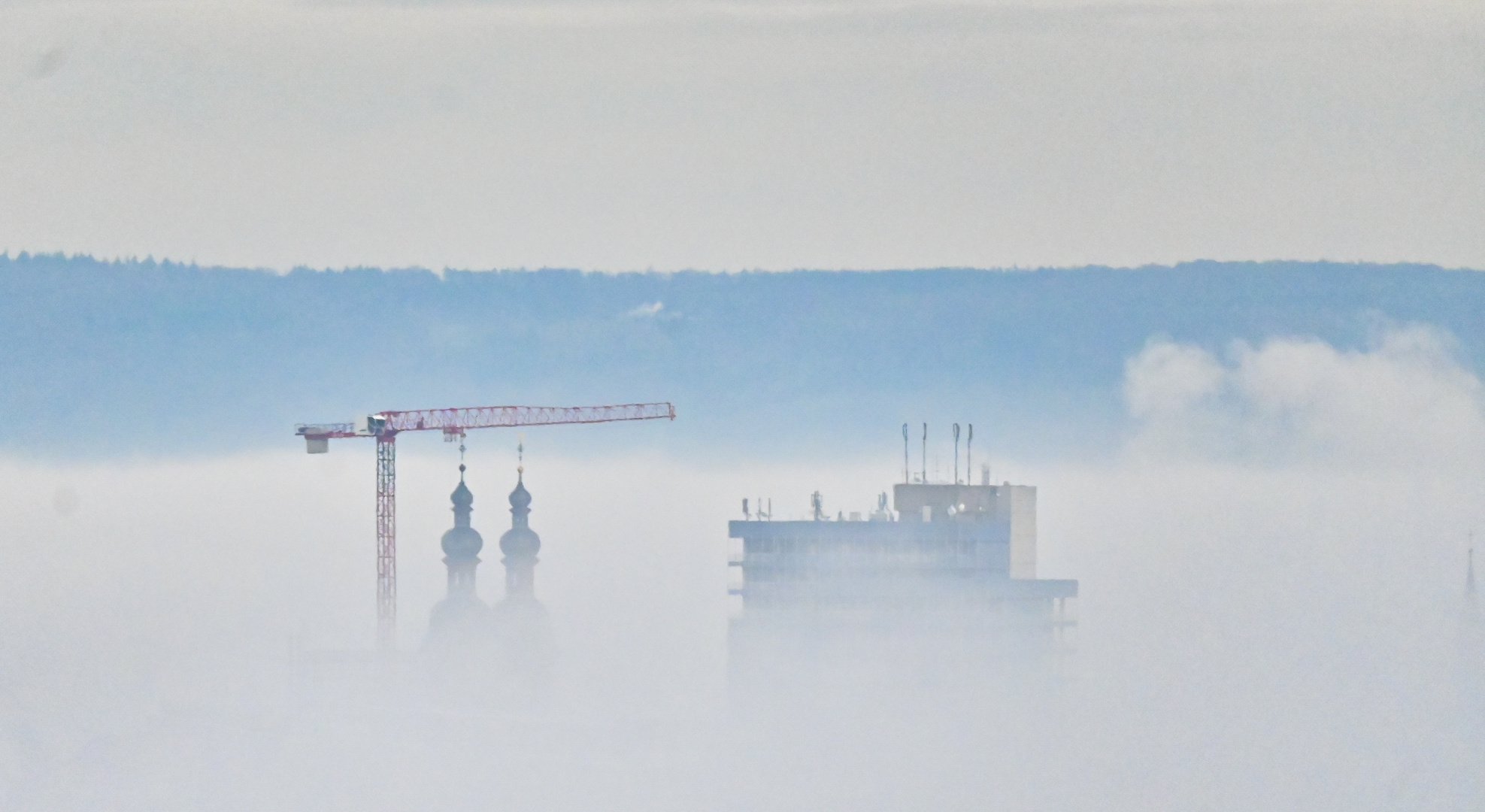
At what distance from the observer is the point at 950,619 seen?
19875 centimetres

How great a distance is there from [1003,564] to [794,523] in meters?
17.3

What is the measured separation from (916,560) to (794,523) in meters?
10.4

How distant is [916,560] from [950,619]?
17.9 feet

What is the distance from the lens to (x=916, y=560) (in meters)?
199

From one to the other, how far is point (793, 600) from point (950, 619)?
1279 cm

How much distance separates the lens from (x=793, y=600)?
199 m

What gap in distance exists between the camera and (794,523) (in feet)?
655

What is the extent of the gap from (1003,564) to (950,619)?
245 inches

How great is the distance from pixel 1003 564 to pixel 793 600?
56.7 feet

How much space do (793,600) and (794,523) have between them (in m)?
6.27

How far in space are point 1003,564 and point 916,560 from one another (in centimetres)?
707
